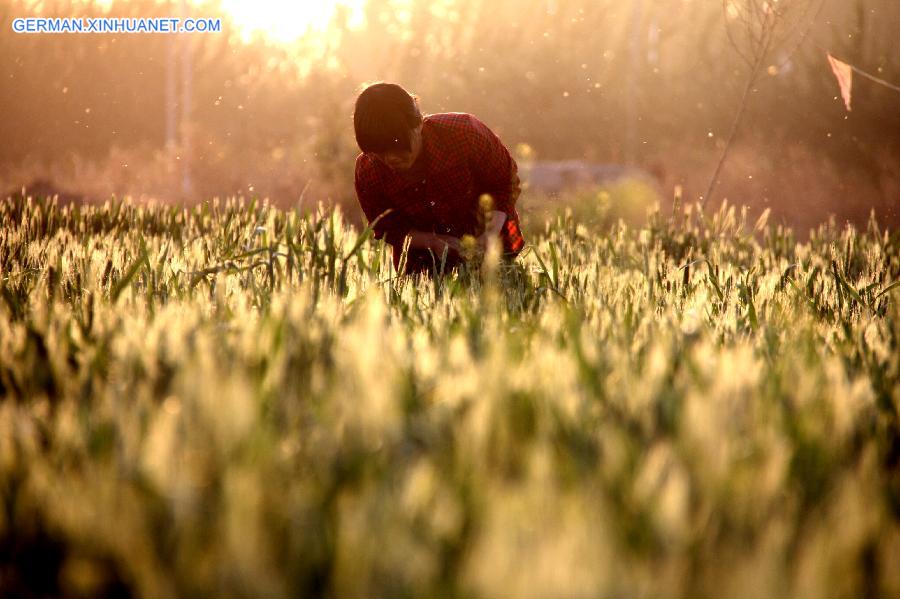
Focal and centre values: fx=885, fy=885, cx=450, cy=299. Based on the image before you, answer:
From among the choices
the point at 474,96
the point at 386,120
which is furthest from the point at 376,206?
the point at 474,96

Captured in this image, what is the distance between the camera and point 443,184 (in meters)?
3.68

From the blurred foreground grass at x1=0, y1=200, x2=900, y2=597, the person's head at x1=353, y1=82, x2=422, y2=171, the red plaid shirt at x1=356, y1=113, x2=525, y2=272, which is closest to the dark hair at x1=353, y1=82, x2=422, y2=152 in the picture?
the person's head at x1=353, y1=82, x2=422, y2=171

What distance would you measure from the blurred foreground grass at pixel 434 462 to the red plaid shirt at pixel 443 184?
207cm

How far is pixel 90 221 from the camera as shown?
436cm

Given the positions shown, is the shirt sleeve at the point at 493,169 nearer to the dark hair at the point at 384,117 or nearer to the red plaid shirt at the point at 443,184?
the red plaid shirt at the point at 443,184

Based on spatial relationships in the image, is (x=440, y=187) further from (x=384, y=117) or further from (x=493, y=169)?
(x=384, y=117)

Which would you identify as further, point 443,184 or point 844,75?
point 844,75

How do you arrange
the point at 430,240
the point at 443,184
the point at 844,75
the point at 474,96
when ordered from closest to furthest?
the point at 430,240 < the point at 443,184 < the point at 844,75 < the point at 474,96

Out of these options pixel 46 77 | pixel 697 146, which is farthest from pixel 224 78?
pixel 697 146

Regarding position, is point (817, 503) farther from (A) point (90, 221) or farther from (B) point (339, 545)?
(A) point (90, 221)

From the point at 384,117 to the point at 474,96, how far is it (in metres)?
21.0

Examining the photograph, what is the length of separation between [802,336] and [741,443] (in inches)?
31.4

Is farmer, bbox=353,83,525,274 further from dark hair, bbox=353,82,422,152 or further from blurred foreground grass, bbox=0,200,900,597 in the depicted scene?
blurred foreground grass, bbox=0,200,900,597

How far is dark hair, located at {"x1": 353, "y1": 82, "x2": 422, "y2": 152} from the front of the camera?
310cm
